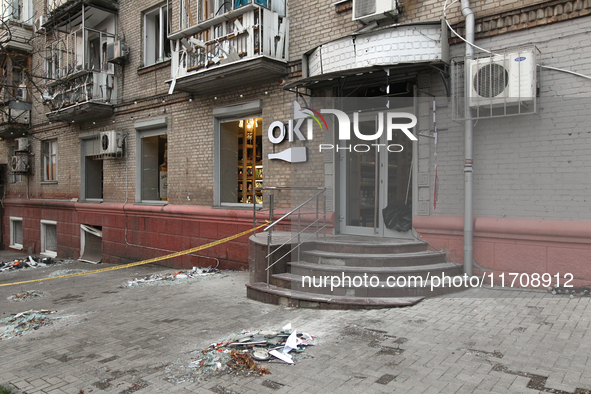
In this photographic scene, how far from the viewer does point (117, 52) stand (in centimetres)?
1267

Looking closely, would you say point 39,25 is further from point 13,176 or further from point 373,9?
point 373,9

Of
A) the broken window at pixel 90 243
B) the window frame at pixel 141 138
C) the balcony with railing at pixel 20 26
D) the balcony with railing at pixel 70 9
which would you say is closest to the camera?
the window frame at pixel 141 138

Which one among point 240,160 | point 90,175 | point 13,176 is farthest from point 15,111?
point 240,160

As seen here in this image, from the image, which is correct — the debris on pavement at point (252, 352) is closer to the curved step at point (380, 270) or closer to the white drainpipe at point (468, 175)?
the curved step at point (380, 270)

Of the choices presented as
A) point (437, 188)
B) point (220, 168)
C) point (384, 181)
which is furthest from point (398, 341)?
point (220, 168)

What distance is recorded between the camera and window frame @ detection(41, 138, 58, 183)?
53.5 ft

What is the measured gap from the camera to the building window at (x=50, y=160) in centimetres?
1631

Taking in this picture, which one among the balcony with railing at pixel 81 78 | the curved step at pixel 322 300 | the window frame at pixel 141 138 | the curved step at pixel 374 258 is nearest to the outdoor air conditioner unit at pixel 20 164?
the balcony with railing at pixel 81 78

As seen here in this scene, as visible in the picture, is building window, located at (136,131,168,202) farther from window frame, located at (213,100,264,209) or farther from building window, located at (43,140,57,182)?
building window, located at (43,140,57,182)

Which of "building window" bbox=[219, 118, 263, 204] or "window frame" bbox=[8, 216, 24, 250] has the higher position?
"building window" bbox=[219, 118, 263, 204]

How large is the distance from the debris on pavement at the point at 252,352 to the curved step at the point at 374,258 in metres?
1.94

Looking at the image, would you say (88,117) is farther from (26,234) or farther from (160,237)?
(26,234)

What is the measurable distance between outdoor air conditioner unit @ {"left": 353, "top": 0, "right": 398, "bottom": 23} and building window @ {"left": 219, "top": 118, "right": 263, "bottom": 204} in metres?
3.35

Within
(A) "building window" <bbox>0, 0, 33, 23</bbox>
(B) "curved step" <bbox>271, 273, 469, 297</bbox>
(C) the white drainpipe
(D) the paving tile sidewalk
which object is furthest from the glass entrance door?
(A) "building window" <bbox>0, 0, 33, 23</bbox>
